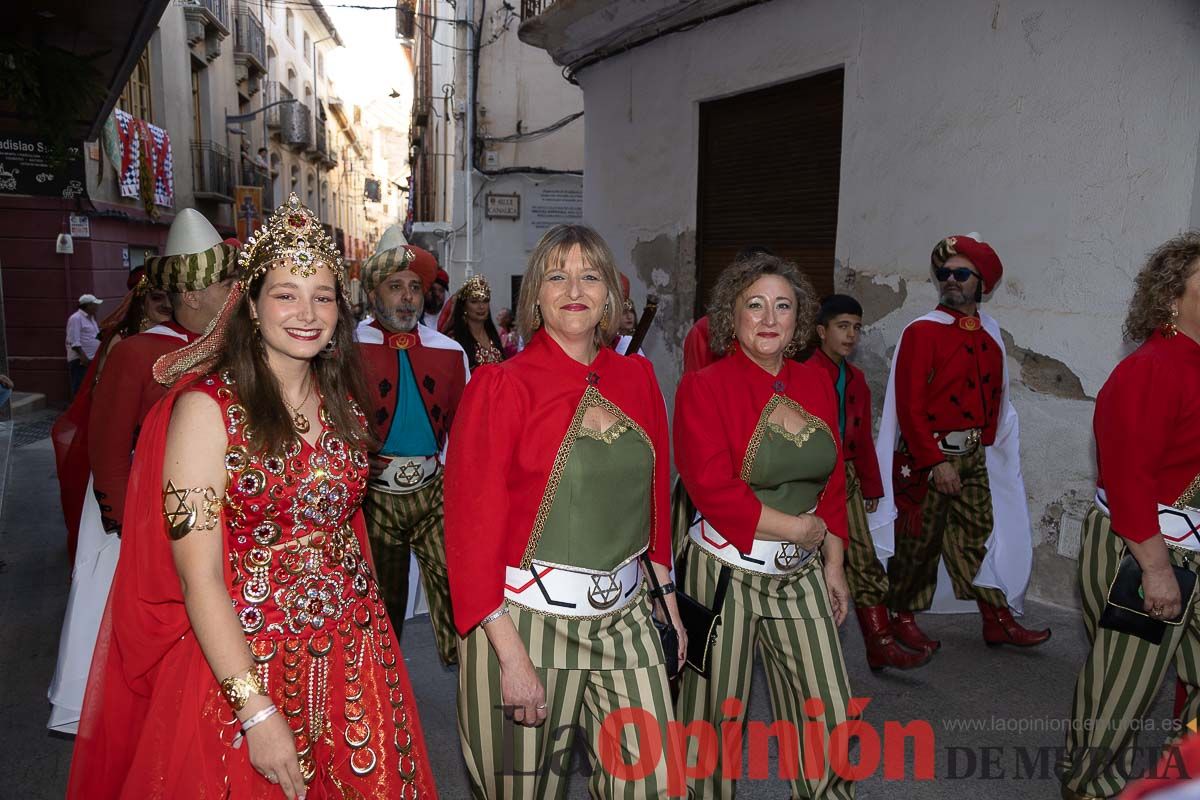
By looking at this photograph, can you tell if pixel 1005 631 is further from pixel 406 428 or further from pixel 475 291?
pixel 475 291

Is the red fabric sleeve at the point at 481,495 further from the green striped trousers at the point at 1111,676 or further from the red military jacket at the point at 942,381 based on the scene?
the red military jacket at the point at 942,381

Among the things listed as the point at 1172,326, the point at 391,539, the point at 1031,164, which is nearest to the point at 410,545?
the point at 391,539

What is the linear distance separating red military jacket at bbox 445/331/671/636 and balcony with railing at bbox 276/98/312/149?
1254 inches

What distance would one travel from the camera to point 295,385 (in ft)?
7.23

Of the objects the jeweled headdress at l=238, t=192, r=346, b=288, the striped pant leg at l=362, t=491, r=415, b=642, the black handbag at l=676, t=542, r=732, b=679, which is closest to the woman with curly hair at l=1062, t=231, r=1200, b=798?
the black handbag at l=676, t=542, r=732, b=679

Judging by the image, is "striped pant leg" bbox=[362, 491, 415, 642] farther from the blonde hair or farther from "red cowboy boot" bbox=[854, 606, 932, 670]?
"red cowboy boot" bbox=[854, 606, 932, 670]

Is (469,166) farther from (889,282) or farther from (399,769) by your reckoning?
(399,769)

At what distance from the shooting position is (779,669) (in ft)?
9.10

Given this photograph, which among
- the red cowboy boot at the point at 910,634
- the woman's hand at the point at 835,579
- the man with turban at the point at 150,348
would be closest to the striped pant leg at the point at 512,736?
the woman's hand at the point at 835,579

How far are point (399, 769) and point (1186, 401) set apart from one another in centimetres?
262

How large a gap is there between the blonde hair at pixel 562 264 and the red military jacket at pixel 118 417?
162cm

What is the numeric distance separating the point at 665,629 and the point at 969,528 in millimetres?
2655

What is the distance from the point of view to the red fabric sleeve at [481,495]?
7.17 feet

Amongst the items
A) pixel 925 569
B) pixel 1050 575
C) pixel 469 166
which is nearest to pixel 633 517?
pixel 925 569
